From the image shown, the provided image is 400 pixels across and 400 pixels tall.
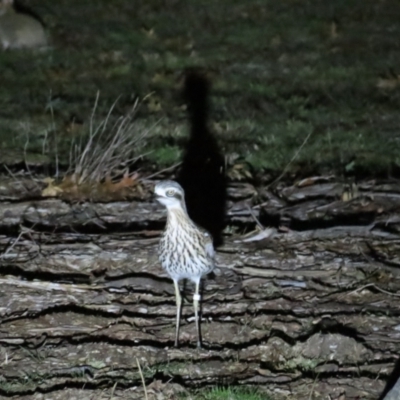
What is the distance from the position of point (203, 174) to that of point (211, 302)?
10.9ft

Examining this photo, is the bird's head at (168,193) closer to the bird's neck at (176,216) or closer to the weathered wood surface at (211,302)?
the bird's neck at (176,216)

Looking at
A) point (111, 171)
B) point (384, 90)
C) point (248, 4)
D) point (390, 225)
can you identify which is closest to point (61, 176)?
point (111, 171)

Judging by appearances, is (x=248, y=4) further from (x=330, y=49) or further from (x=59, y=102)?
(x=59, y=102)

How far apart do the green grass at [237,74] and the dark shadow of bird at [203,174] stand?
0.49 ft

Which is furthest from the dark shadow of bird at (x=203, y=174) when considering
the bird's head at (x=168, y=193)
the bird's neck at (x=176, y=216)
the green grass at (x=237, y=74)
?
the bird's head at (x=168, y=193)

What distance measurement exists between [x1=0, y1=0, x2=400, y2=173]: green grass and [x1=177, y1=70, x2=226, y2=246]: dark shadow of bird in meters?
0.15

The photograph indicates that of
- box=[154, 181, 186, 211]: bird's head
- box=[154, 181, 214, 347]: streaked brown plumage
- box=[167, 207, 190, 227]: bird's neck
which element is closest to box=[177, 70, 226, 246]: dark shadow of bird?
box=[154, 181, 214, 347]: streaked brown plumage

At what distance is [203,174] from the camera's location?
9.69 meters

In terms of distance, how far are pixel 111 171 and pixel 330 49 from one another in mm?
6713

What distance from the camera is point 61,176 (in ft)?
29.8

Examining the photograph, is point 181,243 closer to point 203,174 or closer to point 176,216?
point 176,216

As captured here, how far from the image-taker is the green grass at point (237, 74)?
10.6 meters

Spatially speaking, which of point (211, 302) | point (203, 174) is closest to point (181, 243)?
point (211, 302)

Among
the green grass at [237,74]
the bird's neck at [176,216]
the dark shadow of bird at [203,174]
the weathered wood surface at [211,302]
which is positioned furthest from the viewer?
the green grass at [237,74]
